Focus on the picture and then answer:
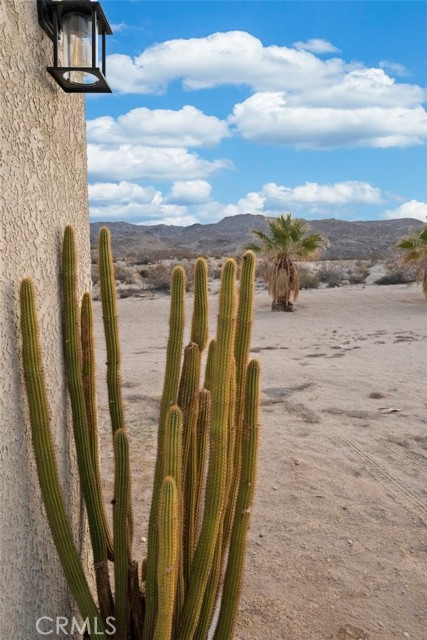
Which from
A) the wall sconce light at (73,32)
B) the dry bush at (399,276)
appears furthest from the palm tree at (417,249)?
Result: the wall sconce light at (73,32)

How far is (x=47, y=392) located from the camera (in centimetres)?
307

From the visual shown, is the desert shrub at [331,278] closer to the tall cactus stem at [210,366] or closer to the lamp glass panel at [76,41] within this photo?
the tall cactus stem at [210,366]

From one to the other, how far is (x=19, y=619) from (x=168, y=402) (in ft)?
3.73

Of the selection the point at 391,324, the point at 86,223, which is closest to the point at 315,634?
the point at 86,223

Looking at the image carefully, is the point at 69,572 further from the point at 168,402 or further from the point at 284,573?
the point at 284,573

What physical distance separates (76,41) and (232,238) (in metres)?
99.3

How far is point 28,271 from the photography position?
2.83 meters

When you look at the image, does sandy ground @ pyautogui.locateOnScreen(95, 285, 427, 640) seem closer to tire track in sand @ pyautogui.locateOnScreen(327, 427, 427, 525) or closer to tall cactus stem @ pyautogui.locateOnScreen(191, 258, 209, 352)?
tire track in sand @ pyautogui.locateOnScreen(327, 427, 427, 525)

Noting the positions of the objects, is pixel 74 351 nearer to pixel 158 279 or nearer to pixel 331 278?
pixel 158 279

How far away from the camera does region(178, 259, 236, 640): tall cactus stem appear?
2949 millimetres

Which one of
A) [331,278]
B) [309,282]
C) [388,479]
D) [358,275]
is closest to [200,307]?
[388,479]

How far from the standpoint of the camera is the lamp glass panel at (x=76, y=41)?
117 inches

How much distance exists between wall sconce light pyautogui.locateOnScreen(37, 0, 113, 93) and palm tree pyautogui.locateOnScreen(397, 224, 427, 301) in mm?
18977

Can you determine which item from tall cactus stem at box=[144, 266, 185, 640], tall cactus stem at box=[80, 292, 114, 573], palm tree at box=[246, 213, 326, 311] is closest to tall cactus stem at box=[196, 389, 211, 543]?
tall cactus stem at box=[144, 266, 185, 640]
